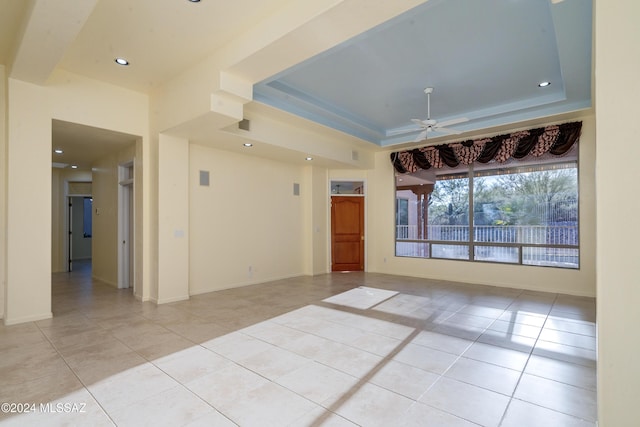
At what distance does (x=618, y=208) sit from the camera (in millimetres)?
1434

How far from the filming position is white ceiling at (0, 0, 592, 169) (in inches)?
117

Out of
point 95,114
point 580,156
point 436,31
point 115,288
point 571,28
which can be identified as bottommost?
point 115,288

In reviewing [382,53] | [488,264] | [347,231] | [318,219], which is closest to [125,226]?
[318,219]

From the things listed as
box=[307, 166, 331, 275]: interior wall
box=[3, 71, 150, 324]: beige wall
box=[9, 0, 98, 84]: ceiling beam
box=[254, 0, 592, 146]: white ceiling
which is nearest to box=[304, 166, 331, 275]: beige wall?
box=[307, 166, 331, 275]: interior wall

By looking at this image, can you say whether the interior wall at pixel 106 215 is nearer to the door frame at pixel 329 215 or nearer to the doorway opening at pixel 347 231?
the door frame at pixel 329 215

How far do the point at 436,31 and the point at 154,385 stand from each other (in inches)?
171

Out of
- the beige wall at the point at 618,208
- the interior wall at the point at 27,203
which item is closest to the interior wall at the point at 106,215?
the interior wall at the point at 27,203

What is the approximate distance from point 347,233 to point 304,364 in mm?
5347

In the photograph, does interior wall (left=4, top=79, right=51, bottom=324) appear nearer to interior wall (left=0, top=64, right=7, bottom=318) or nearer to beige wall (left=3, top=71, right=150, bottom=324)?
beige wall (left=3, top=71, right=150, bottom=324)

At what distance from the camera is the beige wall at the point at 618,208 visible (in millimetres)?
1384

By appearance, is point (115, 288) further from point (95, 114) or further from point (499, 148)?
point (499, 148)

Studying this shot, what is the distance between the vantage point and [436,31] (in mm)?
3443

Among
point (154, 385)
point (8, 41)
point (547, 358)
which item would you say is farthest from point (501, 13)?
point (8, 41)

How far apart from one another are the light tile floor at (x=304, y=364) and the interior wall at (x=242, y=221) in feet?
3.90
